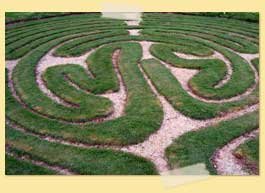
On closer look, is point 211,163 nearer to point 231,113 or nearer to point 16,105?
point 231,113

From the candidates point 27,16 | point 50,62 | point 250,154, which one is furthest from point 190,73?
point 27,16

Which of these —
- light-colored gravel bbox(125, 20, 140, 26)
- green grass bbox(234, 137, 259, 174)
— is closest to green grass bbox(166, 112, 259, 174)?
green grass bbox(234, 137, 259, 174)

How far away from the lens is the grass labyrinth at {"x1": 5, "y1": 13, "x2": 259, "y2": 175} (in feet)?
30.3

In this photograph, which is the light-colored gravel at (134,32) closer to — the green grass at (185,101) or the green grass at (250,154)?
the green grass at (185,101)

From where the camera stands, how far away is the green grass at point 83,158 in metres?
8.85

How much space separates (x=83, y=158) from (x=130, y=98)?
280 centimetres

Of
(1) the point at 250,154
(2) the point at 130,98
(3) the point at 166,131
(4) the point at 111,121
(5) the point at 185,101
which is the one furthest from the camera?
(2) the point at 130,98

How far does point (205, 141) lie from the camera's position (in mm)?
9711

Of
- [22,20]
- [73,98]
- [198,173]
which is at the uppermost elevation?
[22,20]

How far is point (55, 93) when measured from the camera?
11750 millimetres

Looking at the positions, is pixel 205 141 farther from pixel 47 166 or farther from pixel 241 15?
pixel 241 15

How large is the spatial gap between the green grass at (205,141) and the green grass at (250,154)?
0.38 meters

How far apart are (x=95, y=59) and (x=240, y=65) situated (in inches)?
185

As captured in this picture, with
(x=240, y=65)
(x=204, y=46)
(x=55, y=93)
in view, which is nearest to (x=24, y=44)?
(x=55, y=93)
